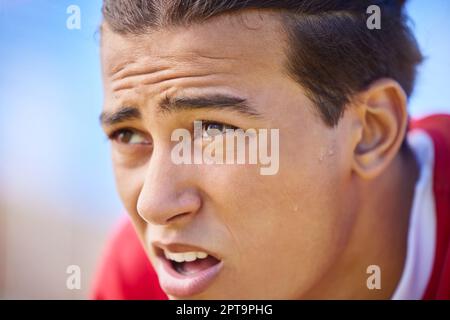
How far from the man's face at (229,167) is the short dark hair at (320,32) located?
20 mm

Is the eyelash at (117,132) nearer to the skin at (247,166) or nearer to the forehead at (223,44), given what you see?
the skin at (247,166)

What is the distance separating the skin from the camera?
1.11m

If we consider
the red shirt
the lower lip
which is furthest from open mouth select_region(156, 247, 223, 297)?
the red shirt

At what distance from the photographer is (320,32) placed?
3.82 feet

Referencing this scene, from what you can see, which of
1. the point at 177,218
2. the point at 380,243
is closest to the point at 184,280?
the point at 177,218

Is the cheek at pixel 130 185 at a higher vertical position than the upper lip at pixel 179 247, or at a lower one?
higher

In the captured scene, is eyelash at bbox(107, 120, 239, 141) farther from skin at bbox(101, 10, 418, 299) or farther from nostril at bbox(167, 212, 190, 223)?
nostril at bbox(167, 212, 190, 223)

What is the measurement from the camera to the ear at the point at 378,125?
1.22 m

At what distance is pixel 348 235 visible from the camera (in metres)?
1.29

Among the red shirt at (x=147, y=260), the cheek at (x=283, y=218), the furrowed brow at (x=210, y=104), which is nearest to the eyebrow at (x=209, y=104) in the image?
the furrowed brow at (x=210, y=104)

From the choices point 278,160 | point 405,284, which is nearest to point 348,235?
point 405,284

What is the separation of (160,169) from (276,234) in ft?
0.86

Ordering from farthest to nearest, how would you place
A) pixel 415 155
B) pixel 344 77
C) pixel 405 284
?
pixel 415 155 < pixel 405 284 < pixel 344 77
